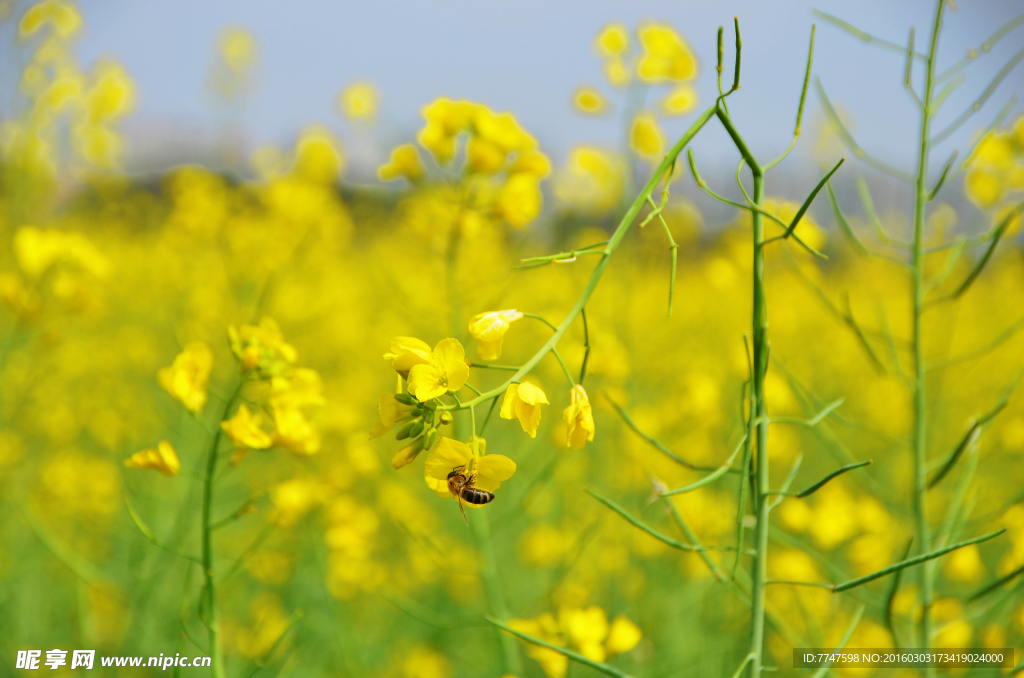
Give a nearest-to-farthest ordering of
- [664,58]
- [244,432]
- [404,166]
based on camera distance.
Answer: [244,432] < [404,166] < [664,58]

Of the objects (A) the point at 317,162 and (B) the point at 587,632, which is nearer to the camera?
(B) the point at 587,632

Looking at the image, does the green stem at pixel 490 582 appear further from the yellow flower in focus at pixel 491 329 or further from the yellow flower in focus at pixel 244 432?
the yellow flower in focus at pixel 491 329

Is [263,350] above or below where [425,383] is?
above

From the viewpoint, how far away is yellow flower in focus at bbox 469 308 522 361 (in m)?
0.48

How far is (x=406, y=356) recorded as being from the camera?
495mm

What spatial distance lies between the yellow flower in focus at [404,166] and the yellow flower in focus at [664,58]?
720 millimetres

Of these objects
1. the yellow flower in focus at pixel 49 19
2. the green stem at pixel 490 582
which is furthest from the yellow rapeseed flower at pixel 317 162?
the green stem at pixel 490 582

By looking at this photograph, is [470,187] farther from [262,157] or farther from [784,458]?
[262,157]

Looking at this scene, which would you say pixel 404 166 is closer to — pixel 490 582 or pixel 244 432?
pixel 244 432

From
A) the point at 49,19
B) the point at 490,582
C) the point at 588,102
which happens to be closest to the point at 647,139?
the point at 588,102

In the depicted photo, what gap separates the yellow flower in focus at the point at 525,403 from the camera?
47cm

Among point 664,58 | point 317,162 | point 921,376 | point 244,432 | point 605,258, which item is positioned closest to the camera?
point 605,258

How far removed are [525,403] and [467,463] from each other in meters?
0.07

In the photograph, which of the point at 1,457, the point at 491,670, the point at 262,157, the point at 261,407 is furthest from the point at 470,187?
the point at 262,157
